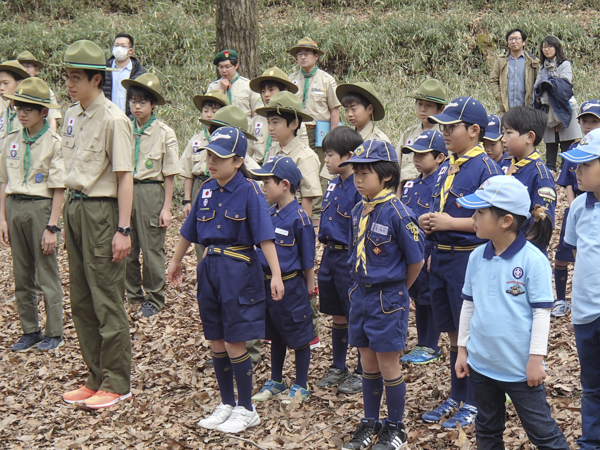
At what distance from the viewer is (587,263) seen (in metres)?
3.74

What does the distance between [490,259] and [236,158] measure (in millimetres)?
2050

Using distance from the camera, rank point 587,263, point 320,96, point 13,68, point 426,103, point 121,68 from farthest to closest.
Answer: point 121,68, point 320,96, point 13,68, point 426,103, point 587,263

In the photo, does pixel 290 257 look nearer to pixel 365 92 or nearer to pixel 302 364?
pixel 302 364

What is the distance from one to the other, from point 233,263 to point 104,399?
171cm

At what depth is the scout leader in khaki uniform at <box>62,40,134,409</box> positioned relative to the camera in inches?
198

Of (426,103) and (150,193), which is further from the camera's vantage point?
(150,193)

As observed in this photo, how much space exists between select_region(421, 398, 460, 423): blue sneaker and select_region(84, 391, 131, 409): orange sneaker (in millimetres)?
2450

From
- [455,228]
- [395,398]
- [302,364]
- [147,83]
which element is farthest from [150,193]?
[395,398]

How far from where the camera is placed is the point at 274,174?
500cm

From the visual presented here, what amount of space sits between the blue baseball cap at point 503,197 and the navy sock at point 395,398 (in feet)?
4.49

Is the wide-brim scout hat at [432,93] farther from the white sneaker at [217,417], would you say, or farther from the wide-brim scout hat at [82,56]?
the white sneaker at [217,417]

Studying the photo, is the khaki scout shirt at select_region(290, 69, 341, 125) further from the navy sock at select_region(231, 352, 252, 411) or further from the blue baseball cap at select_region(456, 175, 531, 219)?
the blue baseball cap at select_region(456, 175, 531, 219)

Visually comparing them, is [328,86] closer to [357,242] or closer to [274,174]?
[274,174]

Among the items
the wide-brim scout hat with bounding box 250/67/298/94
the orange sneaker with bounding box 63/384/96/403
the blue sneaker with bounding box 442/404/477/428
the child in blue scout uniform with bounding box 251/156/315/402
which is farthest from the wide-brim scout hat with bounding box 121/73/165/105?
the blue sneaker with bounding box 442/404/477/428
